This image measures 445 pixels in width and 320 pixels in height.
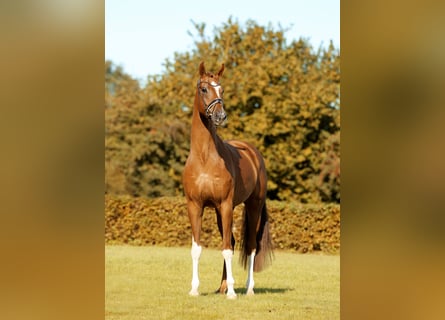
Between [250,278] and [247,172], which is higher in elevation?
[247,172]

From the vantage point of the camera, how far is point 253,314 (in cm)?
809

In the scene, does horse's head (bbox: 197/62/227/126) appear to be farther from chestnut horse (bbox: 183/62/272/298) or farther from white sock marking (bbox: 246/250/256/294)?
white sock marking (bbox: 246/250/256/294)

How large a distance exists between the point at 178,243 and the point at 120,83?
1358 centimetres

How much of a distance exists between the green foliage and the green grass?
6.70 m

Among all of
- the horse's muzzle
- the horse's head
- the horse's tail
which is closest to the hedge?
the horse's tail

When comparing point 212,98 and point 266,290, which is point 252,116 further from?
point 212,98

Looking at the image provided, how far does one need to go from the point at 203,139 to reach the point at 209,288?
2571 mm

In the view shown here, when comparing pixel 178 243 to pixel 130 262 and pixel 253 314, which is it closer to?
pixel 130 262

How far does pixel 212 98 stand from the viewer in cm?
916

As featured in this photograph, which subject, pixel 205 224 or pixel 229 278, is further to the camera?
pixel 205 224

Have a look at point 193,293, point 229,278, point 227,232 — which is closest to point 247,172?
point 227,232

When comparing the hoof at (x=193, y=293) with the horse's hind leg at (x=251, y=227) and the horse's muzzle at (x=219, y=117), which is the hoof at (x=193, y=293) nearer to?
the horse's hind leg at (x=251, y=227)
